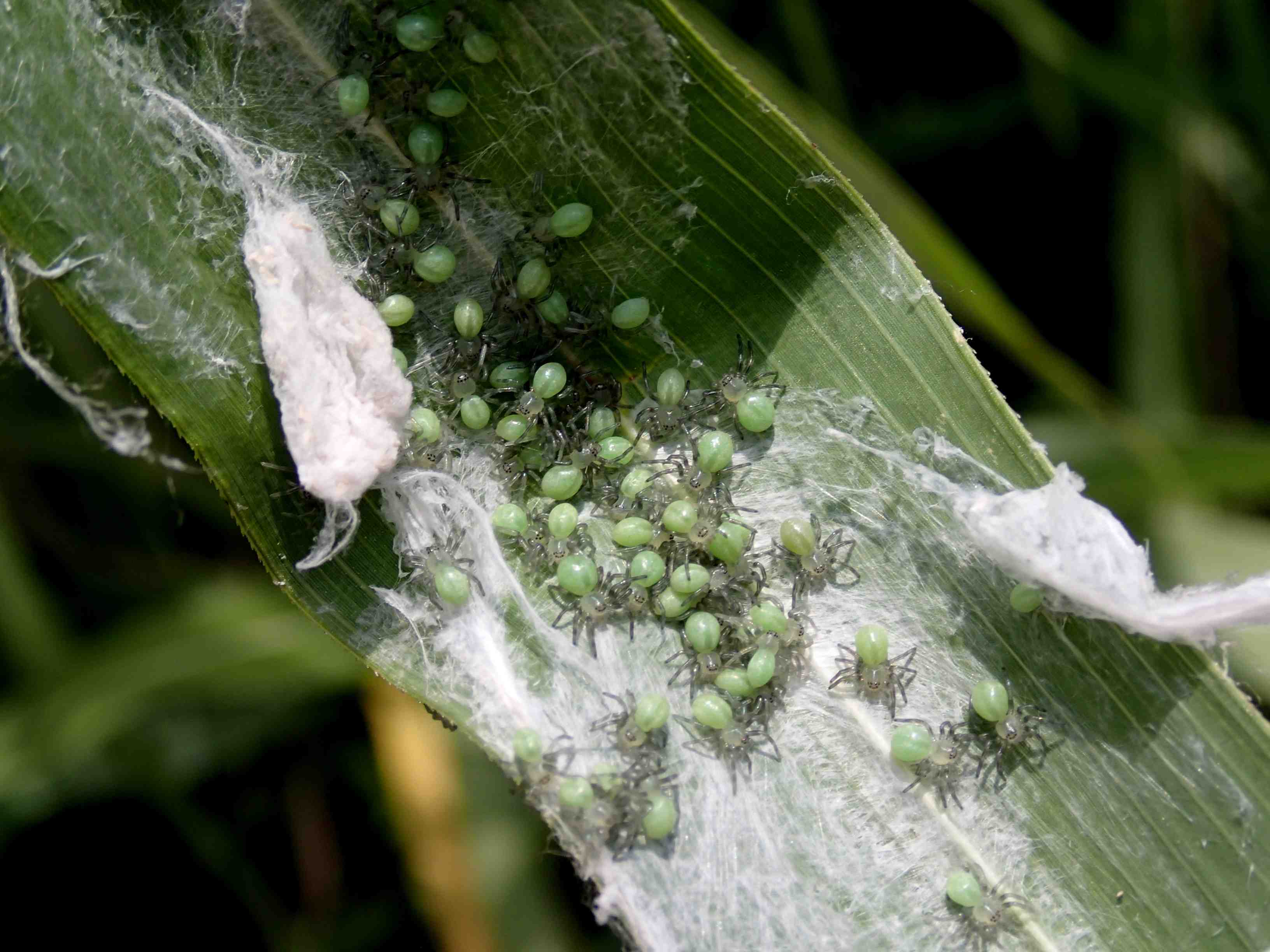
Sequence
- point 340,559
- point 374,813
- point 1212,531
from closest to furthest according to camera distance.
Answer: point 340,559 → point 1212,531 → point 374,813

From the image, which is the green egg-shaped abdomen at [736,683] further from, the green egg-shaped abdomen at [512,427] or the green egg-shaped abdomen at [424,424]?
the green egg-shaped abdomen at [424,424]

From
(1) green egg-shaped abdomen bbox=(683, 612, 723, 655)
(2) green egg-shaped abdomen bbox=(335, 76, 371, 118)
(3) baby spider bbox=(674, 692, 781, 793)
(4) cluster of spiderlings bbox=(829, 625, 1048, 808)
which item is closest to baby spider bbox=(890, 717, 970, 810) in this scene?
(4) cluster of spiderlings bbox=(829, 625, 1048, 808)

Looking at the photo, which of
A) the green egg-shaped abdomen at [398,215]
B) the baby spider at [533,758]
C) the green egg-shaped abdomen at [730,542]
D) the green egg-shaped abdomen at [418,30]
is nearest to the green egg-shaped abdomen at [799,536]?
the green egg-shaped abdomen at [730,542]

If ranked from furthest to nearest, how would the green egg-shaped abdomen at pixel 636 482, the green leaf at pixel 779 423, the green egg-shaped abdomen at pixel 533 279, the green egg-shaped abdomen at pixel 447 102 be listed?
the green egg-shaped abdomen at pixel 636 482 → the green egg-shaped abdomen at pixel 533 279 → the green egg-shaped abdomen at pixel 447 102 → the green leaf at pixel 779 423

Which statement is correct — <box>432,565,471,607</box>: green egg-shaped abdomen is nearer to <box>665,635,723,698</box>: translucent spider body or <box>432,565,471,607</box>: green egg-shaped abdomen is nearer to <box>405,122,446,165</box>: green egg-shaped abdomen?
<box>665,635,723,698</box>: translucent spider body

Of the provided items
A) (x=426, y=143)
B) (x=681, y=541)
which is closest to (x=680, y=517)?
(x=681, y=541)

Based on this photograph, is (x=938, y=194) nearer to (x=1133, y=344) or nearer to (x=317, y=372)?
(x=1133, y=344)

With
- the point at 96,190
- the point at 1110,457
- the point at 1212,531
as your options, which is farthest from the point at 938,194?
the point at 96,190
